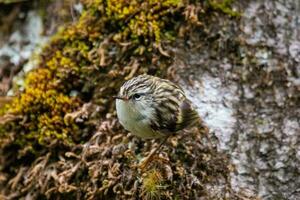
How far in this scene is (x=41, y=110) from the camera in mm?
4699

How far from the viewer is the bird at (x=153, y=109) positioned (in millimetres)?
3895

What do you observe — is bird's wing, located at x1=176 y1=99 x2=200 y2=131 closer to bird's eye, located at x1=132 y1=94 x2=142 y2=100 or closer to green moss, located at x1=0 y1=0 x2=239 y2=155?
bird's eye, located at x1=132 y1=94 x2=142 y2=100

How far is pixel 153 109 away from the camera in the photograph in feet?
13.1

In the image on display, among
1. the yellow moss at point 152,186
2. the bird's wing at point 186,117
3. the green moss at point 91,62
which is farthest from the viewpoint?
the green moss at point 91,62

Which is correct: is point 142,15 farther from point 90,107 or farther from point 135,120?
point 135,120

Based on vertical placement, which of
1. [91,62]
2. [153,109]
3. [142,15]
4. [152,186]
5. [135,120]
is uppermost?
[142,15]

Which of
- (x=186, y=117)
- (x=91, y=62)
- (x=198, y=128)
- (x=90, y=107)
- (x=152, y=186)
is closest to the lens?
(x=152, y=186)

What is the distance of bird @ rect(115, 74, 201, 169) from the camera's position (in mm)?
3895

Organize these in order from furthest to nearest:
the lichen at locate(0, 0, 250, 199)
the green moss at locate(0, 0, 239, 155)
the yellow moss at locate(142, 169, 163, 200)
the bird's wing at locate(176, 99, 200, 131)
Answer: the green moss at locate(0, 0, 239, 155) → the lichen at locate(0, 0, 250, 199) → the bird's wing at locate(176, 99, 200, 131) → the yellow moss at locate(142, 169, 163, 200)

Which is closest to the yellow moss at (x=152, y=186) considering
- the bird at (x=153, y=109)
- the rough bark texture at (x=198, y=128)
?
the rough bark texture at (x=198, y=128)

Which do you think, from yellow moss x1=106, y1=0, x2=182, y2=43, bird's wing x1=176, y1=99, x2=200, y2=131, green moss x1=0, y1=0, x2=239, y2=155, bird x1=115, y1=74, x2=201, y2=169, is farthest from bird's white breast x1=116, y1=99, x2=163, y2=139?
yellow moss x1=106, y1=0, x2=182, y2=43

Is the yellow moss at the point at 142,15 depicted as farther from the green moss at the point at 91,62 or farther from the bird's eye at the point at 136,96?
the bird's eye at the point at 136,96

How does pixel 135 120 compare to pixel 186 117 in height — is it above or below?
below

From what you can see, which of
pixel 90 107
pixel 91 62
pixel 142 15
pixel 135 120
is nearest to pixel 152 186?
pixel 135 120
